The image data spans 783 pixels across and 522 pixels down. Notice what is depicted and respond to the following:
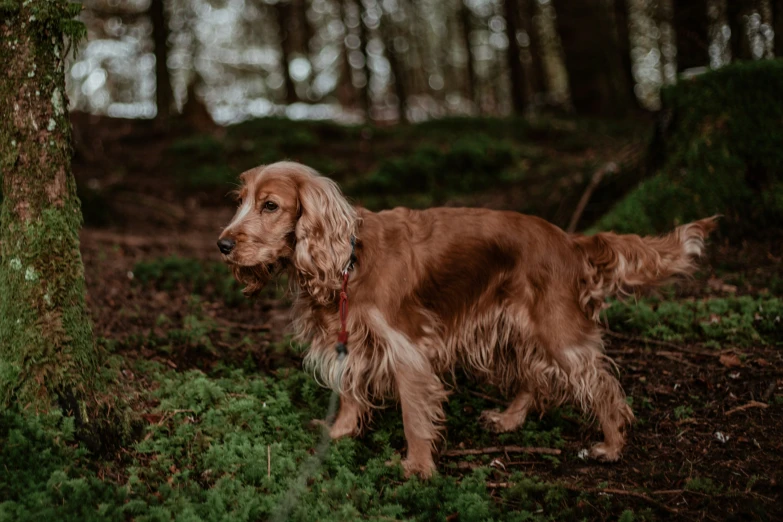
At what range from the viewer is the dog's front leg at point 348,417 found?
183 inches

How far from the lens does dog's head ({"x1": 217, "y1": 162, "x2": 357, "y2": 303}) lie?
414 cm

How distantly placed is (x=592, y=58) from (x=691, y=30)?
5.22m

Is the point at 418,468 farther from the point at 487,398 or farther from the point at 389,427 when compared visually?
the point at 487,398

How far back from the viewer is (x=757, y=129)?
6762mm

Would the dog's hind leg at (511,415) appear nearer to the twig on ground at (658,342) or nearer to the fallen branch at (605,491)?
the fallen branch at (605,491)

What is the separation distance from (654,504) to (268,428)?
90.8 inches

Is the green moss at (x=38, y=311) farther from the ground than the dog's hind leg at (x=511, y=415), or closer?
farther from the ground

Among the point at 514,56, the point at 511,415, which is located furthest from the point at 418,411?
the point at 514,56

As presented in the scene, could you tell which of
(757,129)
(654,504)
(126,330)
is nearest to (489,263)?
(654,504)

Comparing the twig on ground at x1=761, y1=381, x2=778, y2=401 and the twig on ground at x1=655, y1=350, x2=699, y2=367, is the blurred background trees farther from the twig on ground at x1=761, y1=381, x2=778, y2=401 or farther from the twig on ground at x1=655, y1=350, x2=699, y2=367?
the twig on ground at x1=761, y1=381, x2=778, y2=401

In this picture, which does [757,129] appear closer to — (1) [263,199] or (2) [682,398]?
(2) [682,398]

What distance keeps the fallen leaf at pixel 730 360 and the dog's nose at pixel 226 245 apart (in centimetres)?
374

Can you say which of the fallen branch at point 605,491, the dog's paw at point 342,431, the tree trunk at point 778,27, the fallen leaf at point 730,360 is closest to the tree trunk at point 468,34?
the tree trunk at point 778,27

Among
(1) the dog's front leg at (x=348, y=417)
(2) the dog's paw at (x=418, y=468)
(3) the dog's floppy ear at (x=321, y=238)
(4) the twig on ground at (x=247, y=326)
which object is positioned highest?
(3) the dog's floppy ear at (x=321, y=238)
